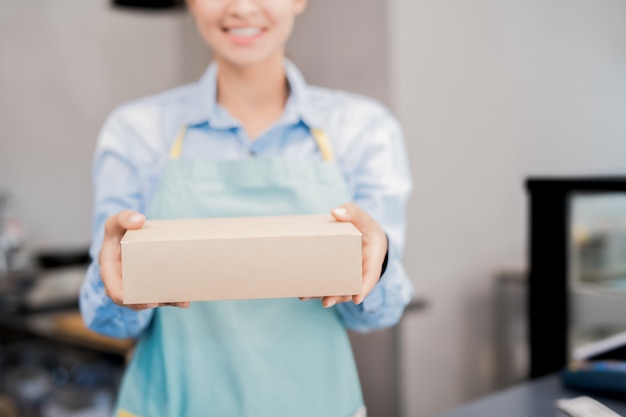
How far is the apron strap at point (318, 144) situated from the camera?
1.09 meters

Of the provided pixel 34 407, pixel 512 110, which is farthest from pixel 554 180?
pixel 34 407

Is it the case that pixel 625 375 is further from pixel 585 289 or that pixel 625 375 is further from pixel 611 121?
pixel 611 121

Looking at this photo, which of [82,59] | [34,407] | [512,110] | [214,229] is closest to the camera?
[214,229]

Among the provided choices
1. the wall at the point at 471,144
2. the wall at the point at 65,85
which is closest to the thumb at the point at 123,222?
the wall at the point at 471,144

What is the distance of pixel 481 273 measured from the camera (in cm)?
190

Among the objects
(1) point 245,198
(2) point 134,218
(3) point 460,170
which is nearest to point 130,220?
(2) point 134,218

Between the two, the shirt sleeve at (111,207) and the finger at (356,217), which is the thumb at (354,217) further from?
the shirt sleeve at (111,207)

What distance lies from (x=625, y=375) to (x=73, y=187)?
8.46 ft

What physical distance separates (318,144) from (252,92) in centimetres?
15

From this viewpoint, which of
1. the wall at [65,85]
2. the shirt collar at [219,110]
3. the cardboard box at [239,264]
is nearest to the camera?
the cardboard box at [239,264]

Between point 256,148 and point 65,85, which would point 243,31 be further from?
point 65,85

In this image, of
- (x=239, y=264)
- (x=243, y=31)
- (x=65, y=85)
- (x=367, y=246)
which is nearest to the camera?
(x=239, y=264)

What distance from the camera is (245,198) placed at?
1.06 m

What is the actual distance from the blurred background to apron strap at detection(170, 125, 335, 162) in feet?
1.82
